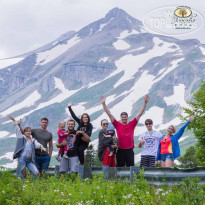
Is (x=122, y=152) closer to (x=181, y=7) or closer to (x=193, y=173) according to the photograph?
(x=193, y=173)

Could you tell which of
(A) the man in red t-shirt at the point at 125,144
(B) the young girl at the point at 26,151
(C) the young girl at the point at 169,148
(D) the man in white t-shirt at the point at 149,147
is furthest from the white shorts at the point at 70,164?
(C) the young girl at the point at 169,148

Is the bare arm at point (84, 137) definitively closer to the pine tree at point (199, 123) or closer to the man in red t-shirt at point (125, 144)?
the man in red t-shirt at point (125, 144)

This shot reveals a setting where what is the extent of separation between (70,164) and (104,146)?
46.6 inches

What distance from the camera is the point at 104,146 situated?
10516 millimetres

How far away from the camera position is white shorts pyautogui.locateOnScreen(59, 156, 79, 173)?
1073 cm

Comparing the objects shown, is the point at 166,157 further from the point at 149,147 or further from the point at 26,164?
the point at 26,164

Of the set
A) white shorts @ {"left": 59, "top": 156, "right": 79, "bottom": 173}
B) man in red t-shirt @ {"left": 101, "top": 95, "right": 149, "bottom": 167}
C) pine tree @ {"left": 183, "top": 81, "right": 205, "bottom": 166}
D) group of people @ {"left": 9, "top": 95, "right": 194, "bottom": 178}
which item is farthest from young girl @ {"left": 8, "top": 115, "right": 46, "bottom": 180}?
pine tree @ {"left": 183, "top": 81, "right": 205, "bottom": 166}

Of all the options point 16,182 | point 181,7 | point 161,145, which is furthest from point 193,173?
point 181,7

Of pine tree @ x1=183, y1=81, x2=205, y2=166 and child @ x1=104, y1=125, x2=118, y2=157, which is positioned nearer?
child @ x1=104, y1=125, x2=118, y2=157

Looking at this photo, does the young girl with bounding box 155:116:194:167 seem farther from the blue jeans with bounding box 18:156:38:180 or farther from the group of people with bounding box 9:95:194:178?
the blue jeans with bounding box 18:156:38:180

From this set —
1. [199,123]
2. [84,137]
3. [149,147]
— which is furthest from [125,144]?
[199,123]

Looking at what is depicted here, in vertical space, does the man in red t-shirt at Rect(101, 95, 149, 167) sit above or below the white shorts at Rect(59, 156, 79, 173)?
above

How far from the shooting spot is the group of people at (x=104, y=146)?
10.5 metres

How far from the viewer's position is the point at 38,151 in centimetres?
1111
